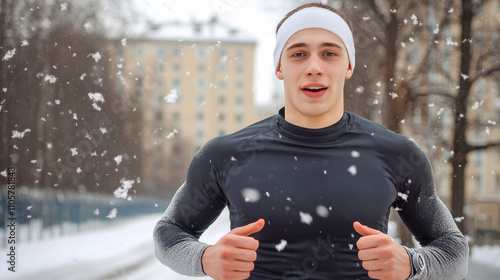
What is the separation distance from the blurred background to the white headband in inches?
55.6

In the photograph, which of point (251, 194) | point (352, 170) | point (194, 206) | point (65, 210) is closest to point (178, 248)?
point (194, 206)

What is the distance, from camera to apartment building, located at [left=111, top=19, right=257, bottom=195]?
4422 mm

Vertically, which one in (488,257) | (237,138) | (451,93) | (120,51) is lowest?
(488,257)

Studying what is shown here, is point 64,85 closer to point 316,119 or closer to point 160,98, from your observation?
point 160,98

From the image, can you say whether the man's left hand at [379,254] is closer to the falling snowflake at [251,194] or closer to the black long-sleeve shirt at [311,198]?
the black long-sleeve shirt at [311,198]

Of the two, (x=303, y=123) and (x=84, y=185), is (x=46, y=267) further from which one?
(x=303, y=123)

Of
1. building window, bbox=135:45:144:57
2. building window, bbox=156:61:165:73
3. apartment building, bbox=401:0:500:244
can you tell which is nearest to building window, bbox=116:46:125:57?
building window, bbox=156:61:165:73

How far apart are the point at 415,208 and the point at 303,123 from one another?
1.83 feet

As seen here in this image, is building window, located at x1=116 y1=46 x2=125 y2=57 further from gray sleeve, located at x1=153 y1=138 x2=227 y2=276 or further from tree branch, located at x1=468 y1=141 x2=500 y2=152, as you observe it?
gray sleeve, located at x1=153 y1=138 x2=227 y2=276

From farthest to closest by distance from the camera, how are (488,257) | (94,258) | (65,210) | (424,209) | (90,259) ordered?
(65,210) < (90,259) < (94,258) < (488,257) < (424,209)

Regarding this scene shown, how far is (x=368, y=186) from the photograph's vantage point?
1.73 metres

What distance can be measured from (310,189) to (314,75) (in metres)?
0.44

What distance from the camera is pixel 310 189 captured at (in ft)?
5.69

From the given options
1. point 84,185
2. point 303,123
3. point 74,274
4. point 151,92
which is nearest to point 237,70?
point 151,92
